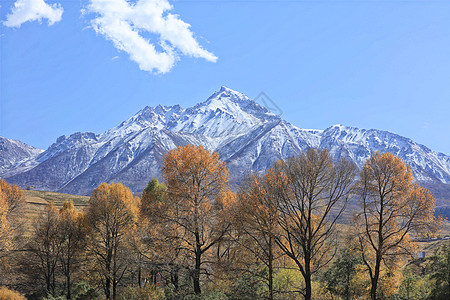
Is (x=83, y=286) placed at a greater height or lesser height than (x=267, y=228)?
lesser

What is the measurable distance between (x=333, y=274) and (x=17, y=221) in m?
54.7

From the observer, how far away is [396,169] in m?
29.1

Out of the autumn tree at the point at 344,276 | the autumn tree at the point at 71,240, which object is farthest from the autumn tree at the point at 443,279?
the autumn tree at the point at 71,240

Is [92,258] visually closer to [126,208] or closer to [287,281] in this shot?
[126,208]

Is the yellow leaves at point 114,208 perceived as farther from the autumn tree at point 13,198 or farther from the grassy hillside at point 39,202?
the grassy hillside at point 39,202

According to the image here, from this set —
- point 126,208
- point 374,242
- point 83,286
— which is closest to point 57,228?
point 83,286

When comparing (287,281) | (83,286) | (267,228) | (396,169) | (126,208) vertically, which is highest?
(396,169)

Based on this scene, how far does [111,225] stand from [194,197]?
55.4 feet

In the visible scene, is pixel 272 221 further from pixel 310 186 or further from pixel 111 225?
pixel 111 225

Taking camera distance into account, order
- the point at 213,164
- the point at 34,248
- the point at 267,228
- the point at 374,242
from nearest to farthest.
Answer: the point at 267,228, the point at 213,164, the point at 374,242, the point at 34,248

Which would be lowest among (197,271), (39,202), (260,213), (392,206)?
(197,271)

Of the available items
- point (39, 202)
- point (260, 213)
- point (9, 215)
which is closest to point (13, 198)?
point (9, 215)

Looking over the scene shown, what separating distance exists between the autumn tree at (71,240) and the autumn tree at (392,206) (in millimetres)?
35590

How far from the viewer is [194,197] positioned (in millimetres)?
26578
